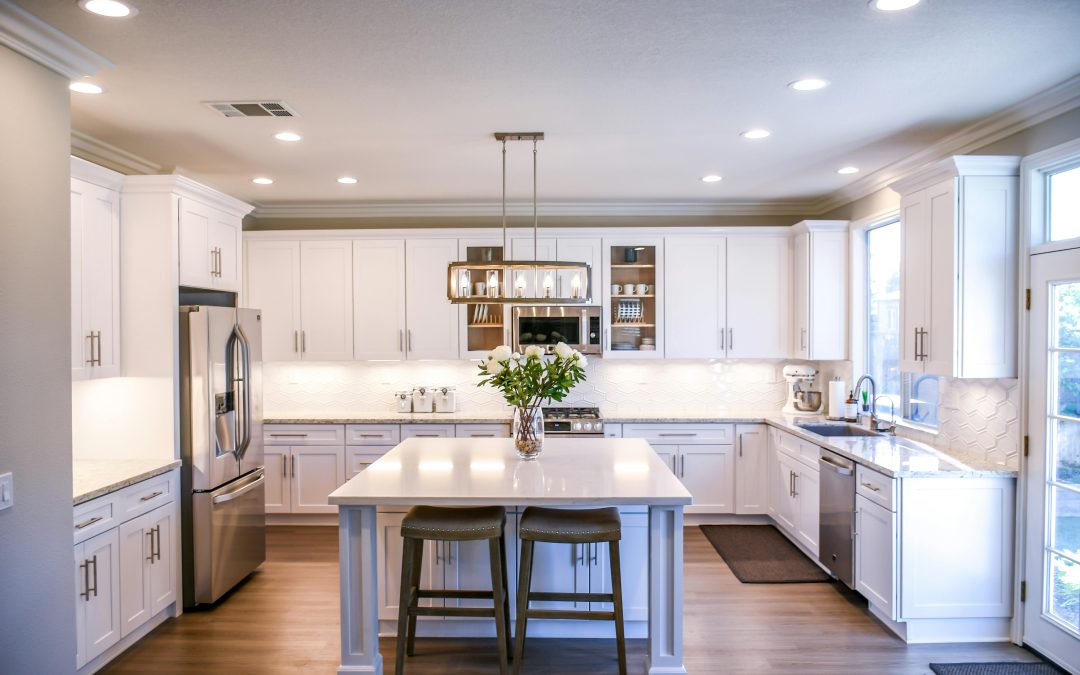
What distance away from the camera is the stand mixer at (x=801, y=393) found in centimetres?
555

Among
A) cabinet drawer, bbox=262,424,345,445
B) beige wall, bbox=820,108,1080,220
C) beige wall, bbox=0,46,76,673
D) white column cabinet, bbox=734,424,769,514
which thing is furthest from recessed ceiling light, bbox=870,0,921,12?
cabinet drawer, bbox=262,424,345,445

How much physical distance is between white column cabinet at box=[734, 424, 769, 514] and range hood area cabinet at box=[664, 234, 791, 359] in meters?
0.68

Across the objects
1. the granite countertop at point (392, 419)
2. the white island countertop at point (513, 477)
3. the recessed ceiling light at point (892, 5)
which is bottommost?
the granite countertop at point (392, 419)

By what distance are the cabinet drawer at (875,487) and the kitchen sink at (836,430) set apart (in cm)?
91

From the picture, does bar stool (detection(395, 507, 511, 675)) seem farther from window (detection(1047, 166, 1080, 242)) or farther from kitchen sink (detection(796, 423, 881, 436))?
window (detection(1047, 166, 1080, 242))

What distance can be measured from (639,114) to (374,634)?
9.19 feet

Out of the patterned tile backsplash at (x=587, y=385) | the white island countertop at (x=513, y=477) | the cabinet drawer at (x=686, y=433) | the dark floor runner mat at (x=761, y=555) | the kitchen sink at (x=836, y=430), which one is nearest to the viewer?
the white island countertop at (x=513, y=477)

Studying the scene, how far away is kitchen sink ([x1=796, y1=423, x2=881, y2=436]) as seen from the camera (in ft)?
15.1

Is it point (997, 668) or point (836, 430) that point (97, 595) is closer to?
point (997, 668)

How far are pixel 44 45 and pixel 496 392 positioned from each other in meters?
4.17

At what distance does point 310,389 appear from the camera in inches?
236

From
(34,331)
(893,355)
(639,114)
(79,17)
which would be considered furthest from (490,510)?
(893,355)

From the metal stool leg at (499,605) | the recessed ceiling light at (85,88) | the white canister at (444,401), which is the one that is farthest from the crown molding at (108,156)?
the metal stool leg at (499,605)

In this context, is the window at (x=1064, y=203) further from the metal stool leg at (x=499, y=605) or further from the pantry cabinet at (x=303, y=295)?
the pantry cabinet at (x=303, y=295)
